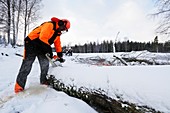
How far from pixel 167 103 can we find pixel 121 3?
8.11 m

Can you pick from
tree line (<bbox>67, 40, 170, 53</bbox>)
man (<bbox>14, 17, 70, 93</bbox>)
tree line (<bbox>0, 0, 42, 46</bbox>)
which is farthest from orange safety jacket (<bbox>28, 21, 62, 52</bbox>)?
tree line (<bbox>67, 40, 170, 53</bbox>)

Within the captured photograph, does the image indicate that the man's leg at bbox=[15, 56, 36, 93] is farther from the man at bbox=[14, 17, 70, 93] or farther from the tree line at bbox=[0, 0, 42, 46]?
the tree line at bbox=[0, 0, 42, 46]

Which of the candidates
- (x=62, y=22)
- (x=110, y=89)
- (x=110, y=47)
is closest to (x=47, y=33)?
(x=62, y=22)

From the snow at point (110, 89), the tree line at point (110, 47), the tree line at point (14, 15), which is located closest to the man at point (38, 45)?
the snow at point (110, 89)

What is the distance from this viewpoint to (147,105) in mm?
1859

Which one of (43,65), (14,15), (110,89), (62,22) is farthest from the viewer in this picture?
(14,15)

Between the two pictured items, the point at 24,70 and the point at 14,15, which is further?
the point at 14,15

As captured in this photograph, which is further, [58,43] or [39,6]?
[39,6]

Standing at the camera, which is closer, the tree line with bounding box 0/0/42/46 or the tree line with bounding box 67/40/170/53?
A: the tree line with bounding box 0/0/42/46

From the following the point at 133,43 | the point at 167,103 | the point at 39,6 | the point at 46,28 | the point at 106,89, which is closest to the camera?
the point at 167,103

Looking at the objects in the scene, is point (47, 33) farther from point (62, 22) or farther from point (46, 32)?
point (62, 22)

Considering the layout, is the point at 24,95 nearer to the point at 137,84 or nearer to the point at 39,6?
the point at 137,84

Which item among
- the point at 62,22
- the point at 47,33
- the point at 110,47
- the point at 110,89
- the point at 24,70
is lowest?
the point at 110,89

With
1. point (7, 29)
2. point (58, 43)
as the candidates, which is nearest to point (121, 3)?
point (58, 43)
